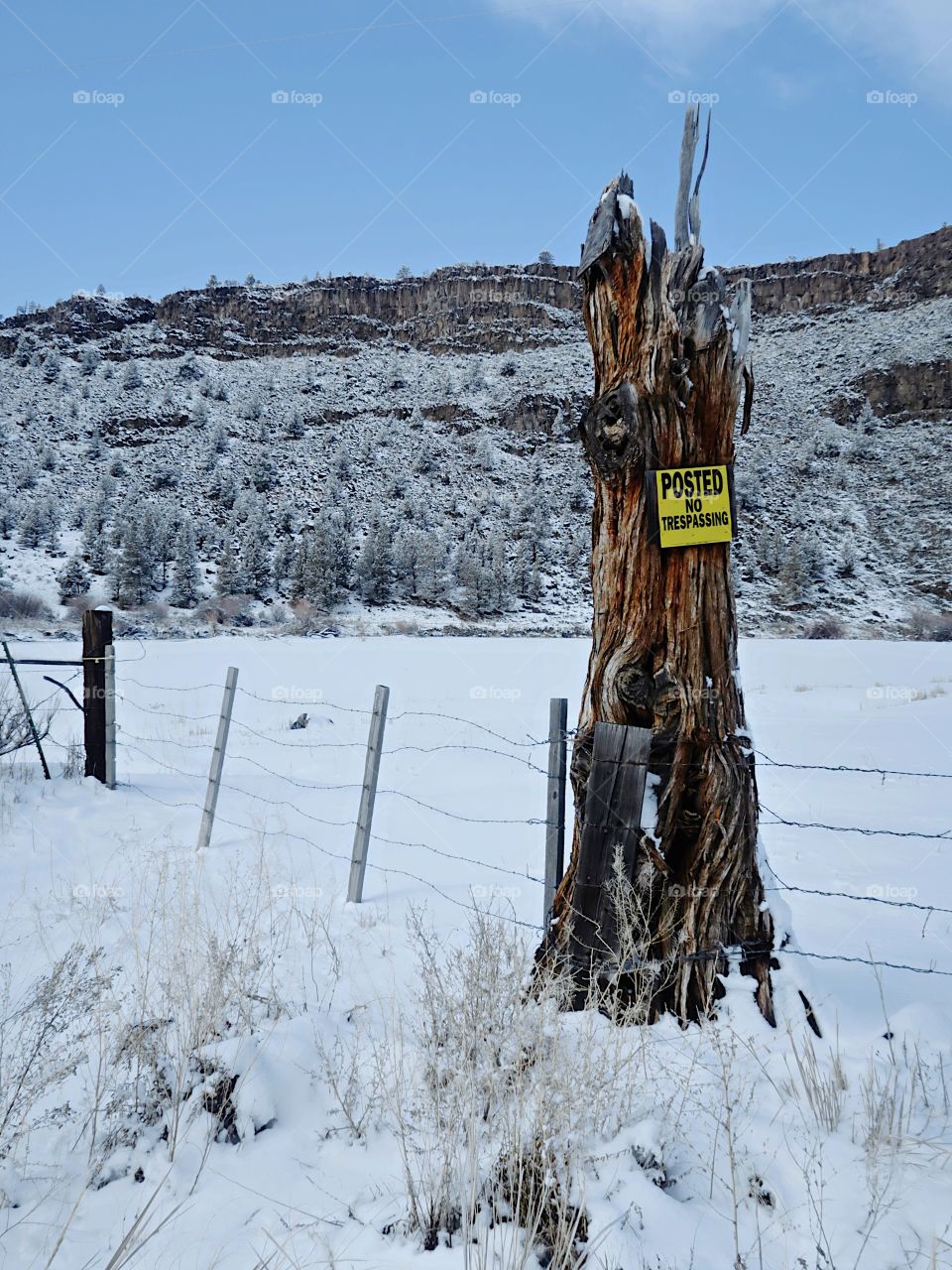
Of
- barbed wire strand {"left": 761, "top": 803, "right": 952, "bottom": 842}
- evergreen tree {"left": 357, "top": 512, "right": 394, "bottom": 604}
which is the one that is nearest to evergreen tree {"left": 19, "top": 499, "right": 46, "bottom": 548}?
evergreen tree {"left": 357, "top": 512, "right": 394, "bottom": 604}

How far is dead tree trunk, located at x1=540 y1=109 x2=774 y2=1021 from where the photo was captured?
10.4ft

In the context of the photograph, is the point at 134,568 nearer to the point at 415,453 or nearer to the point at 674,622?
the point at 415,453

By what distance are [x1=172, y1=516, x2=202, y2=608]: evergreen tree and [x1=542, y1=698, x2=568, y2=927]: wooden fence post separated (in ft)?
98.8

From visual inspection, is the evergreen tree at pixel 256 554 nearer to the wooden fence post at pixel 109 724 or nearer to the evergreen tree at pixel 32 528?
the evergreen tree at pixel 32 528

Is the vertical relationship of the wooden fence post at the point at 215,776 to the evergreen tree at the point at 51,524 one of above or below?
below

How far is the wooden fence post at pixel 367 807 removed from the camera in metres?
5.15

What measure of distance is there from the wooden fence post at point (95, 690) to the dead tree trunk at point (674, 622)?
592 cm

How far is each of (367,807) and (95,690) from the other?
391cm

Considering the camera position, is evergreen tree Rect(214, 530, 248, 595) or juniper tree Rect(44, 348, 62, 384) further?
juniper tree Rect(44, 348, 62, 384)

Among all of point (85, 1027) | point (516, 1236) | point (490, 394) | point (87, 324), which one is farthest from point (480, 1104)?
point (87, 324)

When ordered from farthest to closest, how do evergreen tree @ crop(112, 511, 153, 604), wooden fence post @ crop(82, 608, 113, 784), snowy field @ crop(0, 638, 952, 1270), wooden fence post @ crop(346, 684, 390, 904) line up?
evergreen tree @ crop(112, 511, 153, 604), wooden fence post @ crop(82, 608, 113, 784), wooden fence post @ crop(346, 684, 390, 904), snowy field @ crop(0, 638, 952, 1270)

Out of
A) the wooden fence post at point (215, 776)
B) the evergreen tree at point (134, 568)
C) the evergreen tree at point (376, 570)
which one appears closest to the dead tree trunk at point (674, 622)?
the wooden fence post at point (215, 776)

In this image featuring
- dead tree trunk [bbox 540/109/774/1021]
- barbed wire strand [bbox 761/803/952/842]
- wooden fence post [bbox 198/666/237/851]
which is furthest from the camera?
wooden fence post [bbox 198/666/237/851]

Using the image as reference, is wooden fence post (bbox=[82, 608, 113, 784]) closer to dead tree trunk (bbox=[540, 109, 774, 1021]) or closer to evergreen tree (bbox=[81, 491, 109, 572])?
dead tree trunk (bbox=[540, 109, 774, 1021])
